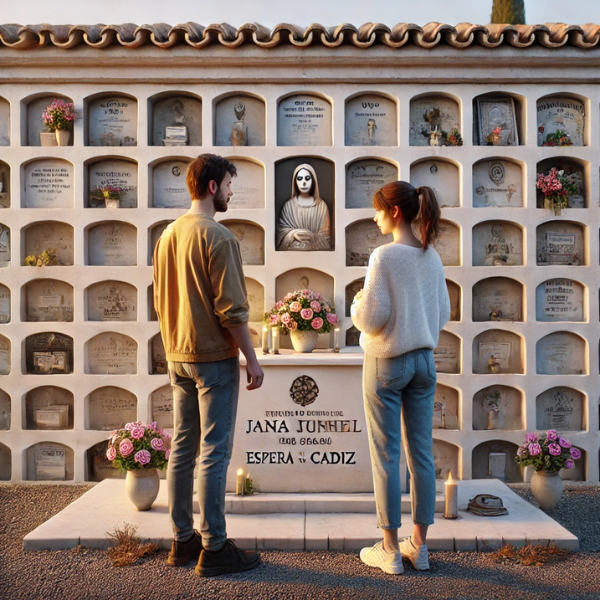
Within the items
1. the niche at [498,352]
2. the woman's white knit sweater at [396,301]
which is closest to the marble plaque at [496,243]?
the niche at [498,352]

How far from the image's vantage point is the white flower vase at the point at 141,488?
11.2 ft

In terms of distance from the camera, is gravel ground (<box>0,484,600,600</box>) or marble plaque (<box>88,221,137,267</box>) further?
marble plaque (<box>88,221,137,267</box>)

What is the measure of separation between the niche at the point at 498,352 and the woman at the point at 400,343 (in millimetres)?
2223

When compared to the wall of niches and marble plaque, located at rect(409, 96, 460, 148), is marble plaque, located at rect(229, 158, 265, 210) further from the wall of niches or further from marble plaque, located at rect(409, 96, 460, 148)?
marble plaque, located at rect(409, 96, 460, 148)

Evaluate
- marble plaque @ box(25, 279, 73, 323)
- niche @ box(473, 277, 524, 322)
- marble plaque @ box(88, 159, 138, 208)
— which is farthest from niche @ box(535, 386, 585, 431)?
marble plaque @ box(25, 279, 73, 323)

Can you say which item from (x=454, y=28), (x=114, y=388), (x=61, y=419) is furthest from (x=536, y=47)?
(x=61, y=419)

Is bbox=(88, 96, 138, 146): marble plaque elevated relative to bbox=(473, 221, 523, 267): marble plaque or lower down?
elevated

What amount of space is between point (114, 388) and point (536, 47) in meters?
4.34

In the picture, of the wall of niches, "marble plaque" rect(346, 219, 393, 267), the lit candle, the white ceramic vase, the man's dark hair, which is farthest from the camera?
"marble plaque" rect(346, 219, 393, 267)

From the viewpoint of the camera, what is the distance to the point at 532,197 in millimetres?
4539

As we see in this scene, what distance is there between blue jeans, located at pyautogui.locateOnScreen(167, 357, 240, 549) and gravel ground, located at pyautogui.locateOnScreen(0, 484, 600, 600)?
256mm

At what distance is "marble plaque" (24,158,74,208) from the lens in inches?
182

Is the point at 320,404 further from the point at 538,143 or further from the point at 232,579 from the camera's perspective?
the point at 538,143

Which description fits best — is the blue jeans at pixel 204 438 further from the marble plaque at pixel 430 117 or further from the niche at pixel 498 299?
the marble plaque at pixel 430 117
